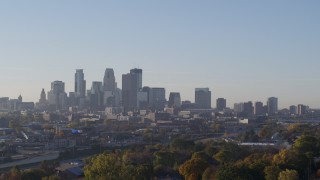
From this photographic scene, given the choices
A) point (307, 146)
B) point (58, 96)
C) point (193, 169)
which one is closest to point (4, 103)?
point (58, 96)

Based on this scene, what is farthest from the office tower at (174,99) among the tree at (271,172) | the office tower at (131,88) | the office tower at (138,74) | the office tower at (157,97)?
the tree at (271,172)

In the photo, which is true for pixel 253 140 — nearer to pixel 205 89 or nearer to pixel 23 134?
pixel 23 134

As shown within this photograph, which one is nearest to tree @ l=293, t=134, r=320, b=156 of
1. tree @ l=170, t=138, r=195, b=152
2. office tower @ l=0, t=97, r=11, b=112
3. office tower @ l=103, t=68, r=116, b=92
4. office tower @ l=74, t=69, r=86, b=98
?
tree @ l=170, t=138, r=195, b=152

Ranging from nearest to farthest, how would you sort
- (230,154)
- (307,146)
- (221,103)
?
(230,154) < (307,146) < (221,103)

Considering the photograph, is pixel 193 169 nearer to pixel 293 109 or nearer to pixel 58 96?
pixel 58 96

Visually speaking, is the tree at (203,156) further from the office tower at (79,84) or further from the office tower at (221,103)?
the office tower at (221,103)
